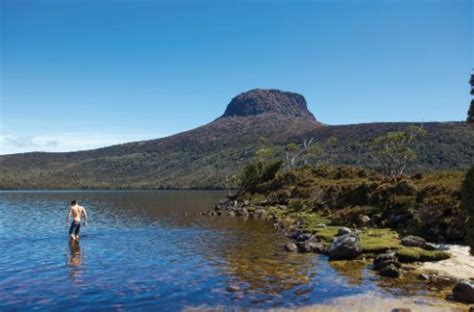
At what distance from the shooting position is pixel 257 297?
55.5 feet

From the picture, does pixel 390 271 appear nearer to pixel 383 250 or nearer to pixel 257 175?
pixel 383 250

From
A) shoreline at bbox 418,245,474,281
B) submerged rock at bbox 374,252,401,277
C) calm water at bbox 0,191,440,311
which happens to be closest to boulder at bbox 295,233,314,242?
calm water at bbox 0,191,440,311

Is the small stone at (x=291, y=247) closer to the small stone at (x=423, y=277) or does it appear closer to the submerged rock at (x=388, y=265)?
the submerged rock at (x=388, y=265)

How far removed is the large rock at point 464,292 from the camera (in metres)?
15.8

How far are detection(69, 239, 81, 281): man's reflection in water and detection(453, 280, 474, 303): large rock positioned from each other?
1527 cm

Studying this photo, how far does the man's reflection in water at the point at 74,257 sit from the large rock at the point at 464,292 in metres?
15.3

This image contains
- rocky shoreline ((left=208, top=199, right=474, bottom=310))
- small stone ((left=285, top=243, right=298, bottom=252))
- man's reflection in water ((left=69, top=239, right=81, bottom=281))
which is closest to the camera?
rocky shoreline ((left=208, top=199, right=474, bottom=310))

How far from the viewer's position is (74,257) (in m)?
25.3

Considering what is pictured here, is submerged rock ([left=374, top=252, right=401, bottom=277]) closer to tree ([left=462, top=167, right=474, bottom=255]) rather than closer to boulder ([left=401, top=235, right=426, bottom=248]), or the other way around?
boulder ([left=401, top=235, right=426, bottom=248])

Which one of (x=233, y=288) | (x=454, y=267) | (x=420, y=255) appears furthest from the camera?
(x=420, y=255)

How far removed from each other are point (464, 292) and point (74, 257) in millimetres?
19329

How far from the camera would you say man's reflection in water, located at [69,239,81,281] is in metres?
21.4

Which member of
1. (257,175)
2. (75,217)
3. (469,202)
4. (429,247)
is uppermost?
(257,175)

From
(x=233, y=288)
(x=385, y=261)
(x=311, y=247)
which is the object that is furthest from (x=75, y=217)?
(x=385, y=261)
